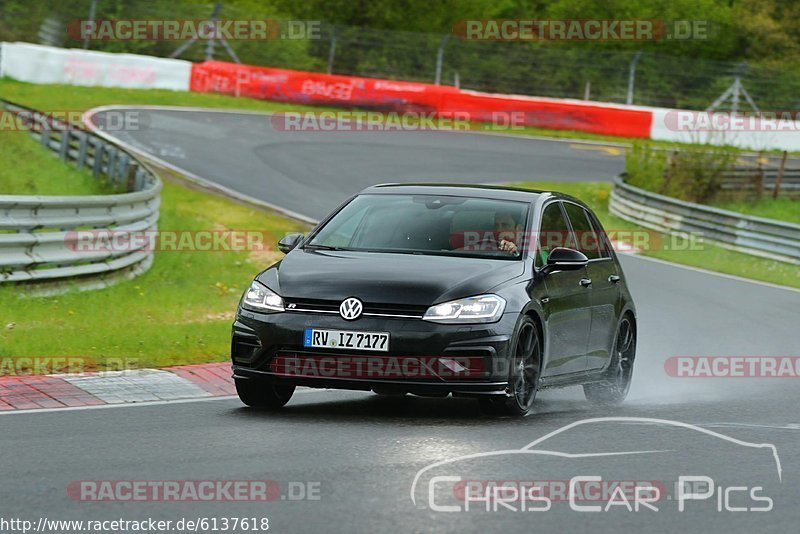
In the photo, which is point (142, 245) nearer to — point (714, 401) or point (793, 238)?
point (714, 401)

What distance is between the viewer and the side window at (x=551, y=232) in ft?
33.3

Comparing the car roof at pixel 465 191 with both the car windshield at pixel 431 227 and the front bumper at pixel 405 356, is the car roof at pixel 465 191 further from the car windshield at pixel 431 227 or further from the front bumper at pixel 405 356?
the front bumper at pixel 405 356

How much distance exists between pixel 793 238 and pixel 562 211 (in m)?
15.6

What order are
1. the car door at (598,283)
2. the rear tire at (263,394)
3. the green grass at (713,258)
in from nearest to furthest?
1. the rear tire at (263,394)
2. the car door at (598,283)
3. the green grass at (713,258)

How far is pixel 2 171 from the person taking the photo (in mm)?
23828

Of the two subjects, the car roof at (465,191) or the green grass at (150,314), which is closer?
the car roof at (465,191)

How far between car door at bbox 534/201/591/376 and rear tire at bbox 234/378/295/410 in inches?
67.7

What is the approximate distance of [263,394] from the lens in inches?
380

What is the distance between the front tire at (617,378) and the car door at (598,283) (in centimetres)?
18

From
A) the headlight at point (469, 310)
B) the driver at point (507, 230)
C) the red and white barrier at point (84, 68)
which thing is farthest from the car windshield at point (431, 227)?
the red and white barrier at point (84, 68)

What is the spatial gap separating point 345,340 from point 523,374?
3.95ft

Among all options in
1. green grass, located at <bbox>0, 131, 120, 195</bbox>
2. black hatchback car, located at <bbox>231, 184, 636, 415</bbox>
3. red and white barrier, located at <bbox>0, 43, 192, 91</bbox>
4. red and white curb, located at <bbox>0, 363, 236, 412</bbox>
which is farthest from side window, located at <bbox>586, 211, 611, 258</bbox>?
red and white barrier, located at <bbox>0, 43, 192, 91</bbox>

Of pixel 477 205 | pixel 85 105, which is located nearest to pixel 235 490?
pixel 477 205

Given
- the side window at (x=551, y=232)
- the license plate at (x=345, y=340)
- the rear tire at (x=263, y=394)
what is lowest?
the rear tire at (x=263, y=394)
